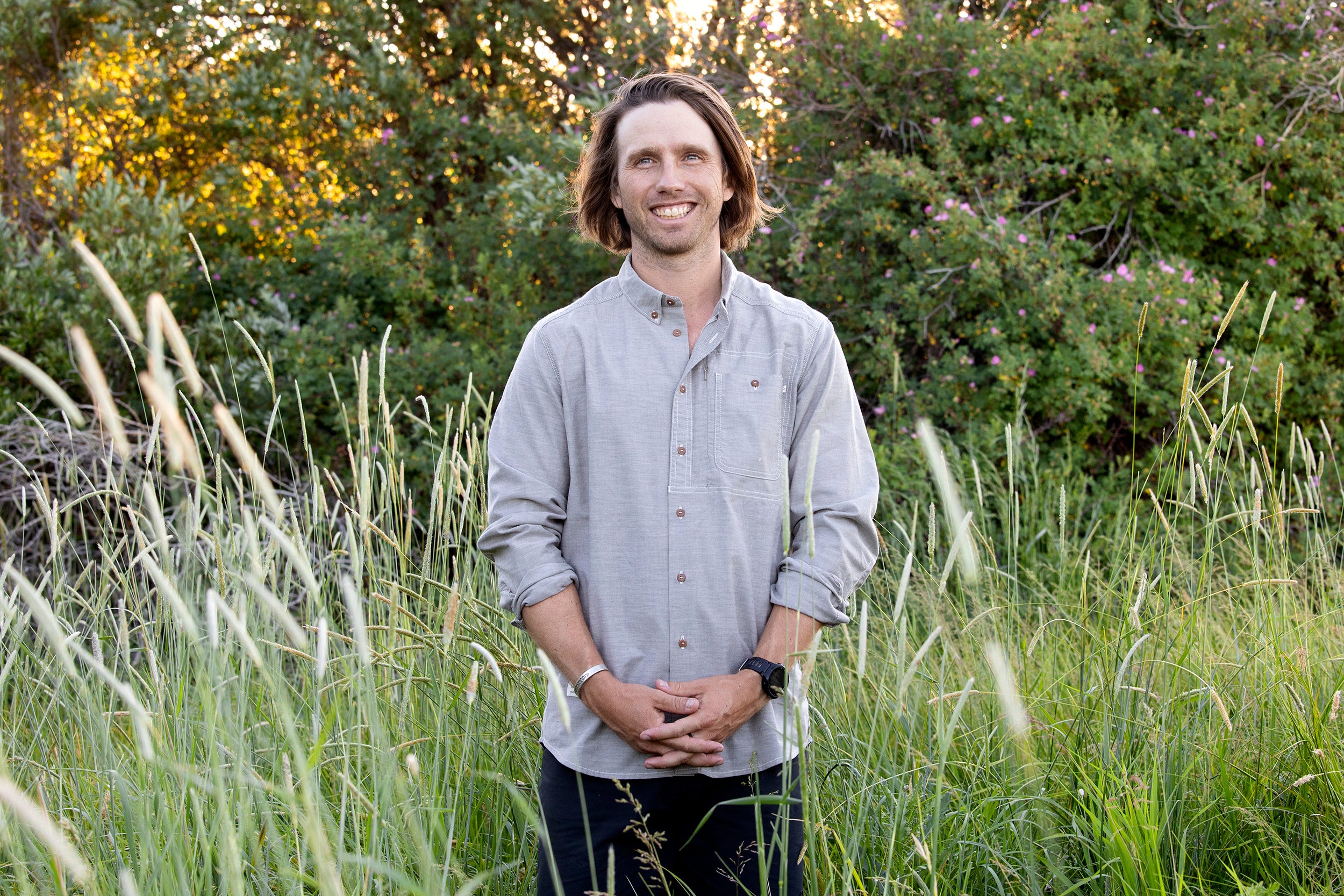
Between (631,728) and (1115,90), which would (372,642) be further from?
(1115,90)

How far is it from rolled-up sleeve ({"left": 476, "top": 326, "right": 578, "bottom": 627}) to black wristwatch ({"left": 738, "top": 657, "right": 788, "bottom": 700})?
1.10 ft

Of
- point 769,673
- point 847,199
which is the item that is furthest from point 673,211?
point 847,199

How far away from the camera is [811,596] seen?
171cm

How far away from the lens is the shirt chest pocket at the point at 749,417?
70.3 inches

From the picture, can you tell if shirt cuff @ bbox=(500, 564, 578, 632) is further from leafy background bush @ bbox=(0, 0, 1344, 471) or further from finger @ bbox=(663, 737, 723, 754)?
leafy background bush @ bbox=(0, 0, 1344, 471)

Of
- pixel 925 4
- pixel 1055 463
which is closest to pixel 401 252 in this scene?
pixel 925 4

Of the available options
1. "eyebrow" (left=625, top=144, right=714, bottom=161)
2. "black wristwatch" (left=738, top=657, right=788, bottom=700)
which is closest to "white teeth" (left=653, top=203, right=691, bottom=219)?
"eyebrow" (left=625, top=144, right=714, bottom=161)

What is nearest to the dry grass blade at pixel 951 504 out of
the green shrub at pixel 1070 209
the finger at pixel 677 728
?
the finger at pixel 677 728

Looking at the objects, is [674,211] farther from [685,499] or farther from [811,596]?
[811,596]

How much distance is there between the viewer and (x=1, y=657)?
234 centimetres

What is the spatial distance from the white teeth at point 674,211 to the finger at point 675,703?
0.82 metres

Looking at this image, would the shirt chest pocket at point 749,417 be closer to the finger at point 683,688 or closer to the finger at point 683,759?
the finger at point 683,688

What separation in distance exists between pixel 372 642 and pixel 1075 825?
1.47 meters

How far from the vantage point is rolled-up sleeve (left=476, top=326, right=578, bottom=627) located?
1755mm
